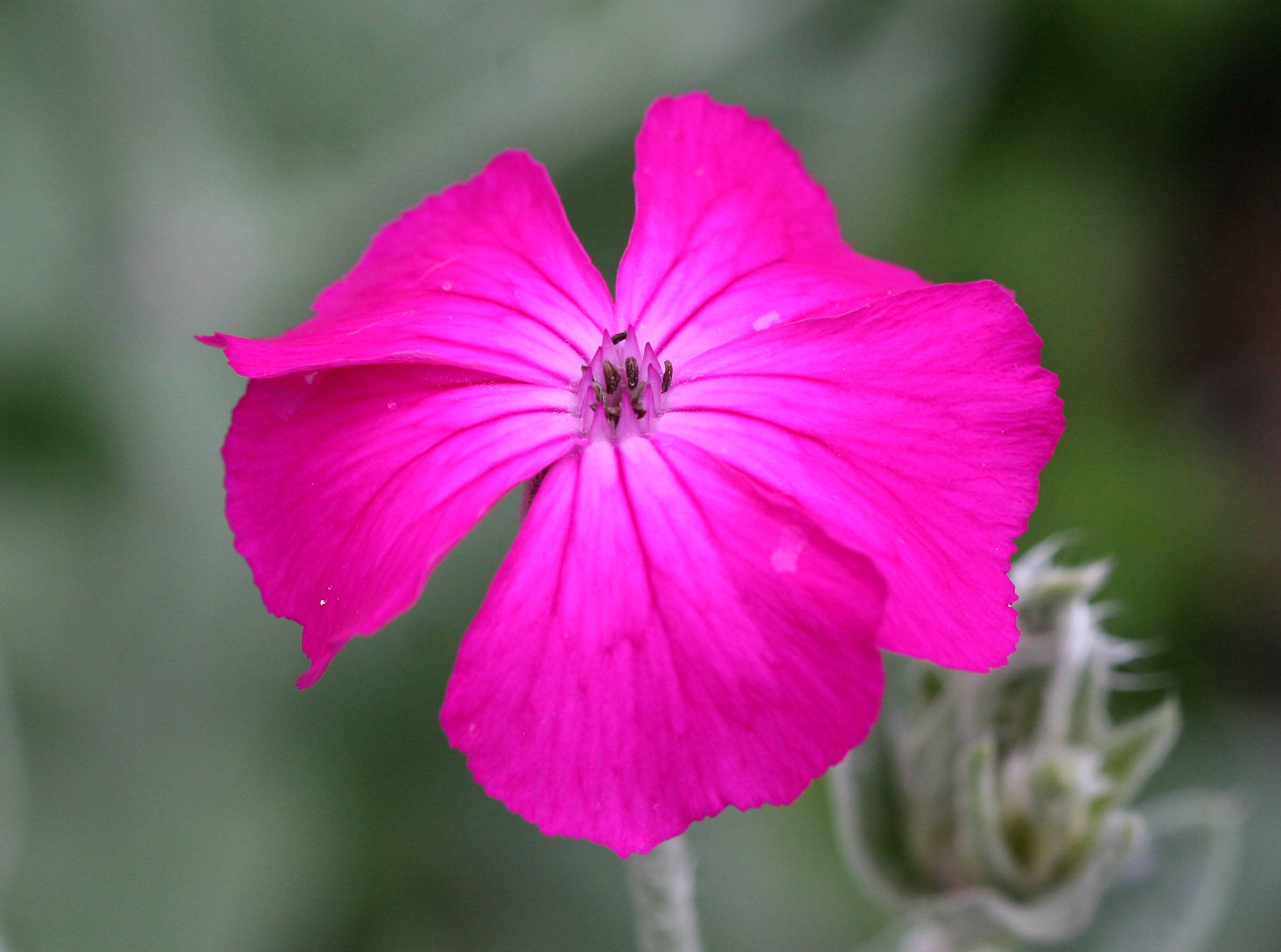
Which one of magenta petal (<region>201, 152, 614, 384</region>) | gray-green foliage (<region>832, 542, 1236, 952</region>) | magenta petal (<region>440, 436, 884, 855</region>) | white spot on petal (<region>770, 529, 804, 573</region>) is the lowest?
gray-green foliage (<region>832, 542, 1236, 952</region>)

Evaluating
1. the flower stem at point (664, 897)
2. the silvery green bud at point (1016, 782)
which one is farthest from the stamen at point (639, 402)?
the silvery green bud at point (1016, 782)

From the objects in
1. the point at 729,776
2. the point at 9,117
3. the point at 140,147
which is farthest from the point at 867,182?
the point at 729,776

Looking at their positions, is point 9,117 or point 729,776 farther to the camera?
point 9,117

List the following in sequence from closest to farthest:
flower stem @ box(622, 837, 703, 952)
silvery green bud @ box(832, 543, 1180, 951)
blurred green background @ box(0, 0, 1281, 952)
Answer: flower stem @ box(622, 837, 703, 952), silvery green bud @ box(832, 543, 1180, 951), blurred green background @ box(0, 0, 1281, 952)

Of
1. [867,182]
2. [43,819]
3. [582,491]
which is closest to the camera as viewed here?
[582,491]

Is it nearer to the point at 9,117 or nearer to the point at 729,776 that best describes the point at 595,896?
the point at 729,776

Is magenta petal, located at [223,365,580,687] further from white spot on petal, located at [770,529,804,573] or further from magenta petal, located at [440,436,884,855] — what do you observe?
white spot on petal, located at [770,529,804,573]

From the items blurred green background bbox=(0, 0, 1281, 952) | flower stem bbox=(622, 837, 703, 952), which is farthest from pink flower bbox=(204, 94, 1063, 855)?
blurred green background bbox=(0, 0, 1281, 952)
